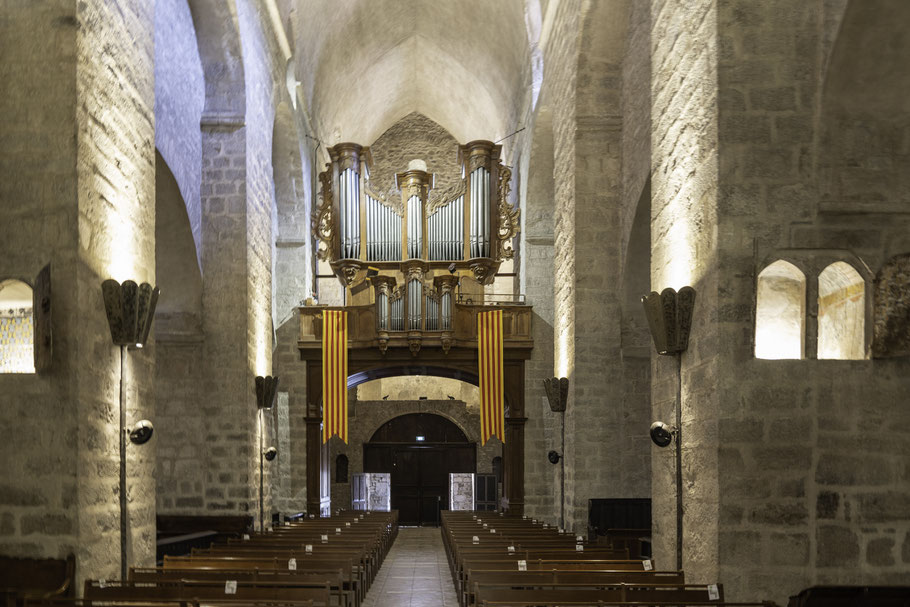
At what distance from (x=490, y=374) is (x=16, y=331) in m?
11.3

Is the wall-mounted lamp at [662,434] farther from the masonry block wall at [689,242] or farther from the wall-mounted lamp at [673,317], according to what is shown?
the wall-mounted lamp at [673,317]

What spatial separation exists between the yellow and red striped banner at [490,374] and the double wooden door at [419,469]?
7407mm

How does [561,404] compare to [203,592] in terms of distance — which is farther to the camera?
[561,404]

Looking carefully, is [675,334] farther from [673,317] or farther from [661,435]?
[661,435]

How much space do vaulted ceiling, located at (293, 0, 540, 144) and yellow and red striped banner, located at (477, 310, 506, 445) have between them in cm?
438

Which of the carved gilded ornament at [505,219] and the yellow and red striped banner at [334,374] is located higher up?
the carved gilded ornament at [505,219]

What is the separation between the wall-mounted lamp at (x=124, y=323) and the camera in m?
7.17

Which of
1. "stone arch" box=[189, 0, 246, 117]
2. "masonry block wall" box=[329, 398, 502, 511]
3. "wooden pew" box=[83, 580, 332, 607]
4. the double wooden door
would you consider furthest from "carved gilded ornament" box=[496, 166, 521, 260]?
"wooden pew" box=[83, 580, 332, 607]

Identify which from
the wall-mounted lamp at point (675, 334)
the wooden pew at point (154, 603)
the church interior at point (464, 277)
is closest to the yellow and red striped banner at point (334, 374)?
the church interior at point (464, 277)

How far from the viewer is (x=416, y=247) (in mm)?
18562

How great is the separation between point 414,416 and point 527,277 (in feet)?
23.9

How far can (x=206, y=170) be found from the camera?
1361 centimetres

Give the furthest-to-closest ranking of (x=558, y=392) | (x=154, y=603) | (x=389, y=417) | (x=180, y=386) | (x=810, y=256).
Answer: (x=389, y=417), (x=180, y=386), (x=558, y=392), (x=810, y=256), (x=154, y=603)

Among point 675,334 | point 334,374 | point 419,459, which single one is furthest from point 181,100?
point 419,459
